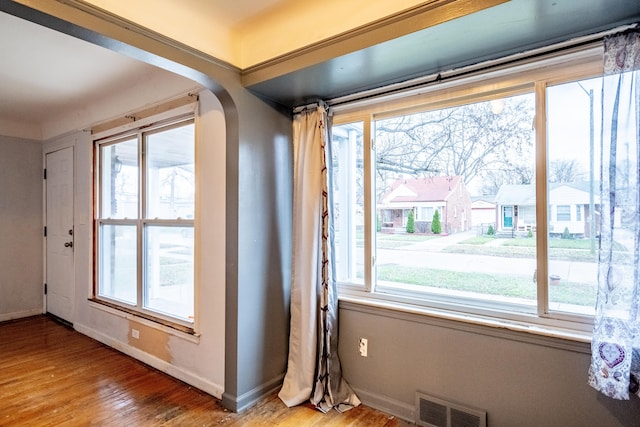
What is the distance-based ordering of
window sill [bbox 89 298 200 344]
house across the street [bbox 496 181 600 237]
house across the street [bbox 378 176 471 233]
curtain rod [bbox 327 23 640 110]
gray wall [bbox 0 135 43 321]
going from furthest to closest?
gray wall [bbox 0 135 43 321] < window sill [bbox 89 298 200 344] < house across the street [bbox 378 176 471 233] < house across the street [bbox 496 181 600 237] < curtain rod [bbox 327 23 640 110]

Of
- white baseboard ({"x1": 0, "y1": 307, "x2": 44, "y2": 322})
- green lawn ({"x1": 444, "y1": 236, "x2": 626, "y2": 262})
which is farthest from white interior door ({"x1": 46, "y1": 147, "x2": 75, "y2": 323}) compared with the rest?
green lawn ({"x1": 444, "y1": 236, "x2": 626, "y2": 262})

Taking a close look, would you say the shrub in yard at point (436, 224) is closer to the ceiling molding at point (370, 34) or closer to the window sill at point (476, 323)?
the window sill at point (476, 323)

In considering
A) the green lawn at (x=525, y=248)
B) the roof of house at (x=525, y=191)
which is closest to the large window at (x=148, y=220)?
the green lawn at (x=525, y=248)

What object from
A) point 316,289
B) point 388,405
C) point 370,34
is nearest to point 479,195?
point 370,34

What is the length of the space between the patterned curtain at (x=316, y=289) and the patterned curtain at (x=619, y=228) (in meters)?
1.44

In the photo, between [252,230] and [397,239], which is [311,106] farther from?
[397,239]

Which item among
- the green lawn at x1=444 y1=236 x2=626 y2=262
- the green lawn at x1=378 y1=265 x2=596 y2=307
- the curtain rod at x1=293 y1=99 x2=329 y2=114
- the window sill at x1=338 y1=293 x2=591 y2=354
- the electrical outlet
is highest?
the curtain rod at x1=293 y1=99 x2=329 y2=114

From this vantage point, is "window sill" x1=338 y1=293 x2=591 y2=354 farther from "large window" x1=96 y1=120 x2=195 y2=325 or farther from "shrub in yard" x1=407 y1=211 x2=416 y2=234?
"large window" x1=96 y1=120 x2=195 y2=325

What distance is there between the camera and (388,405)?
2.23 m

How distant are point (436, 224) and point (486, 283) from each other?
454 millimetres

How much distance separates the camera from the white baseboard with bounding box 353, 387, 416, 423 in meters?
2.15

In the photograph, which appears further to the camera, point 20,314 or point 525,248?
point 20,314

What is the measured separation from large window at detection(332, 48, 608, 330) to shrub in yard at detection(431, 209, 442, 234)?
1 centimetres

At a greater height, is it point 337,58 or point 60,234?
point 337,58
